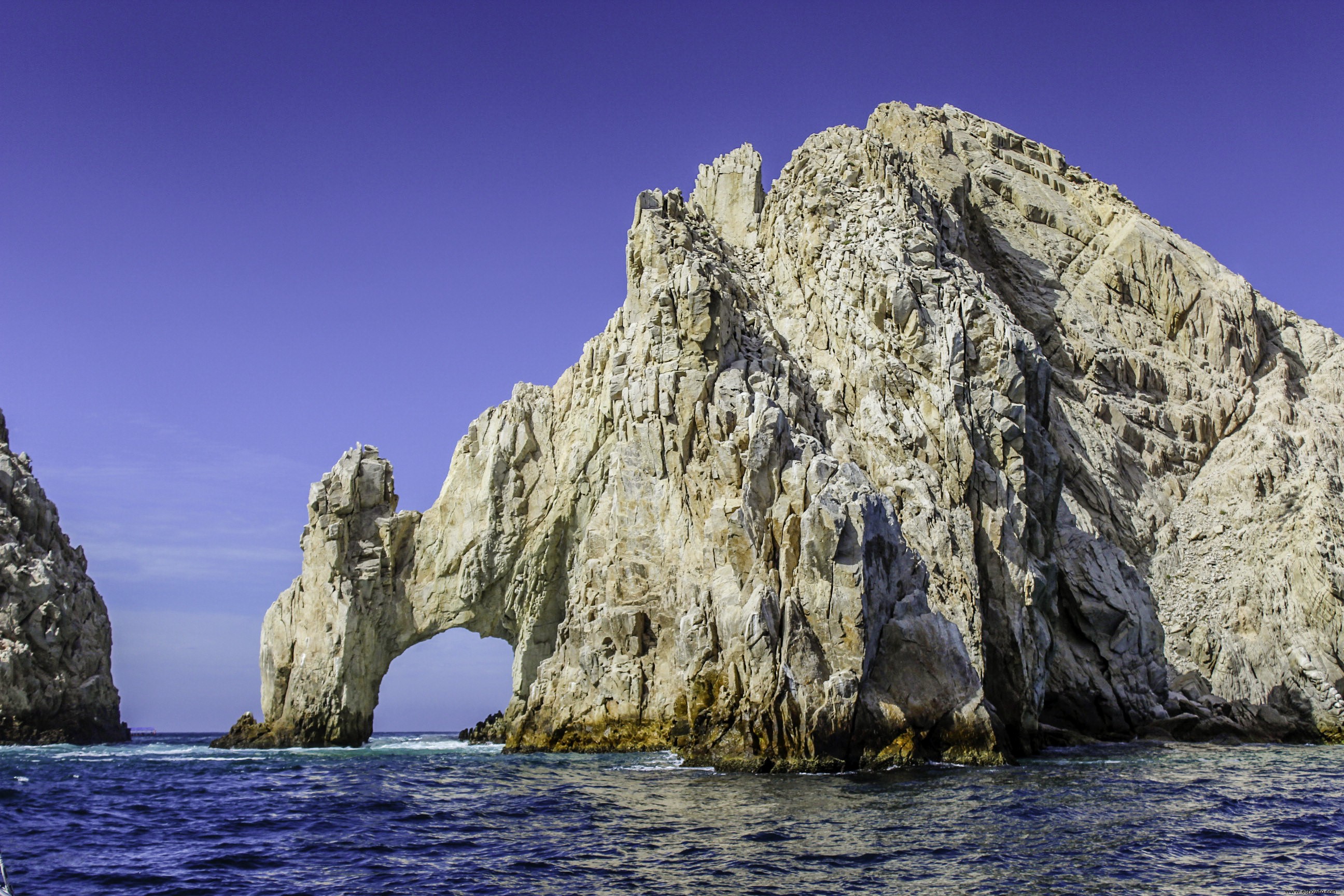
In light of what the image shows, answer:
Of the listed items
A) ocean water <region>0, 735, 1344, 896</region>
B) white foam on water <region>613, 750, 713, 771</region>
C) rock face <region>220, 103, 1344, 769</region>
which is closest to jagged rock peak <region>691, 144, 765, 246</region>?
rock face <region>220, 103, 1344, 769</region>

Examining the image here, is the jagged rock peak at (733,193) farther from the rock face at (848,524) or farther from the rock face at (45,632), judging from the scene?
the rock face at (45,632)

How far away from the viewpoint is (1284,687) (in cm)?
4256

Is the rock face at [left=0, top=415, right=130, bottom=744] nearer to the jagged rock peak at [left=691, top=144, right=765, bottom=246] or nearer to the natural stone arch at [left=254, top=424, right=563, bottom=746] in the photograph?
the natural stone arch at [left=254, top=424, right=563, bottom=746]

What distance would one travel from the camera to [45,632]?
5369 centimetres

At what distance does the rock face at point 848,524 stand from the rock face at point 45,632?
53.6 ft

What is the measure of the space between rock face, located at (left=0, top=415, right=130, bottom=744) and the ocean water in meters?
24.5

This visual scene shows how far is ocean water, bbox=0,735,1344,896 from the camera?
1470 cm

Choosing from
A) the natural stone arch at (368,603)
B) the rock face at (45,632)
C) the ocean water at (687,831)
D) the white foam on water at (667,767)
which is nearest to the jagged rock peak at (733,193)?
the natural stone arch at (368,603)

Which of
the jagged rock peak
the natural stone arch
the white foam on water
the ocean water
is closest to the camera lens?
the ocean water

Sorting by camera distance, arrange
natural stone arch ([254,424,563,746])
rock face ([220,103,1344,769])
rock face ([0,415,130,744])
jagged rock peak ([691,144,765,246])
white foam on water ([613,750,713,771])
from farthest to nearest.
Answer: jagged rock peak ([691,144,765,246])
rock face ([0,415,130,744])
natural stone arch ([254,424,563,746])
rock face ([220,103,1344,769])
white foam on water ([613,750,713,771])

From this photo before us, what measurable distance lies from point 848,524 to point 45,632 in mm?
46653

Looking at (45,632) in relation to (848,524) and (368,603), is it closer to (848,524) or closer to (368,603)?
(368,603)

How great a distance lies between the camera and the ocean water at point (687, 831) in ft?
48.2

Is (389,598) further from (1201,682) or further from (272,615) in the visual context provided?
(1201,682)
